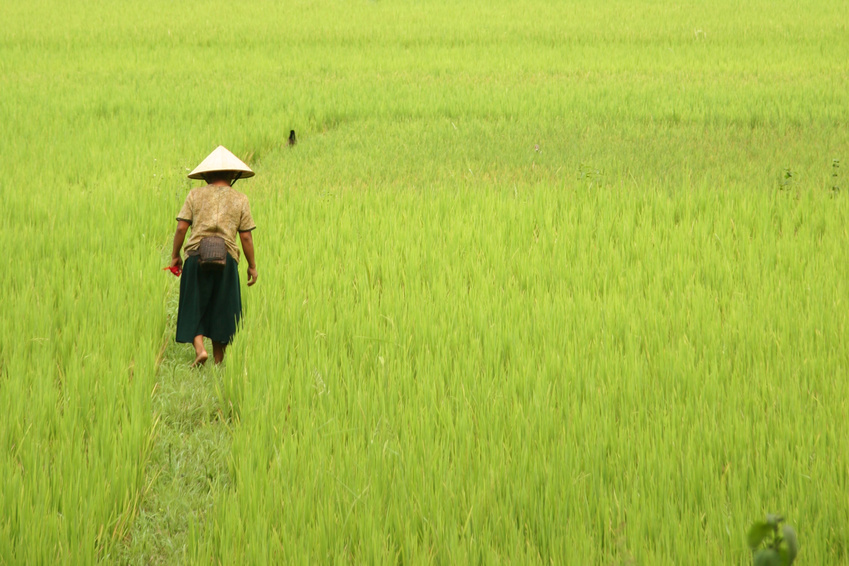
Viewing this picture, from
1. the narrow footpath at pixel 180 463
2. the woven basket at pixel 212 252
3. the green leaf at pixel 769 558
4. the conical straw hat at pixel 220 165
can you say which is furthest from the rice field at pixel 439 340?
the green leaf at pixel 769 558

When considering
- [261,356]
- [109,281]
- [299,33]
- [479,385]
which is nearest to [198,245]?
[261,356]

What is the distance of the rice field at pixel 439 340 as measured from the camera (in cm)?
187

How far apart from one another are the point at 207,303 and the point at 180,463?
0.87 meters

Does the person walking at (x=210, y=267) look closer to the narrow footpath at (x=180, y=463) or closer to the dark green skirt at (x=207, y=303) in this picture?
the dark green skirt at (x=207, y=303)

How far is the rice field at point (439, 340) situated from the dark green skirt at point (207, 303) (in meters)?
0.09

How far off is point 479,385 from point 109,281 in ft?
6.54

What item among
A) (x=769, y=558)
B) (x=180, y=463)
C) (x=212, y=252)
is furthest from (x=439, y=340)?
(x=769, y=558)

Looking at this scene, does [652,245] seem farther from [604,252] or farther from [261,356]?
[261,356]

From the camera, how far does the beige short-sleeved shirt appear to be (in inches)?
119

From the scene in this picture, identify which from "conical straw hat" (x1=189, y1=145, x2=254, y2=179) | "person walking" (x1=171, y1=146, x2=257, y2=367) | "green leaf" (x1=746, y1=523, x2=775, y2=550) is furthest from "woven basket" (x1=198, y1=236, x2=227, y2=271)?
"green leaf" (x1=746, y1=523, x2=775, y2=550)

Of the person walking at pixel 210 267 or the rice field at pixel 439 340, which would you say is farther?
the person walking at pixel 210 267

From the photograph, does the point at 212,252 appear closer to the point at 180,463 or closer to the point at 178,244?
the point at 178,244

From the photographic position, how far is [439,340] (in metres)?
2.91

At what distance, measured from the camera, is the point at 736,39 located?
40.2ft
